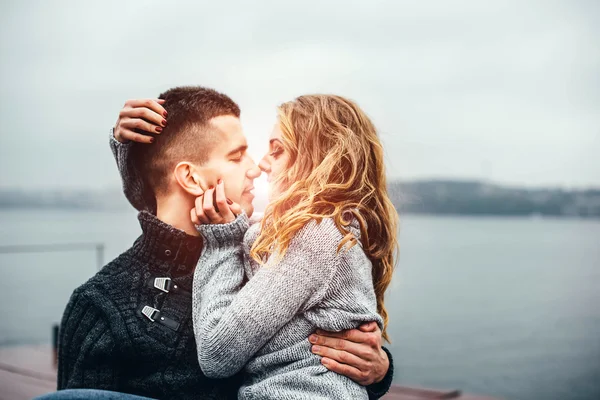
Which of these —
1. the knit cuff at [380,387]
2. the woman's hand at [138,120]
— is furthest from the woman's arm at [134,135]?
the knit cuff at [380,387]

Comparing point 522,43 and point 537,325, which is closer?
point 537,325

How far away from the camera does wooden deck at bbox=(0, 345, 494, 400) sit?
2584 millimetres

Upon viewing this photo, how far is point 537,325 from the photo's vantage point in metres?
15.3

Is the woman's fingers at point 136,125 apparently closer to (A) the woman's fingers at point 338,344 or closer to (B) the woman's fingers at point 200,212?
(B) the woman's fingers at point 200,212

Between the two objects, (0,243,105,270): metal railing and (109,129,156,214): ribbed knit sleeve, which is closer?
(109,129,156,214): ribbed knit sleeve

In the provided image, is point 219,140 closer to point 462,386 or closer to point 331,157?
point 331,157

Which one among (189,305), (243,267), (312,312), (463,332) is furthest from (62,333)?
(463,332)

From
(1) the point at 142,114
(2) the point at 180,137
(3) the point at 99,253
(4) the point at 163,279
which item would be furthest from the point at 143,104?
(3) the point at 99,253

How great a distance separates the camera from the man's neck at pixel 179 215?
1.64 m

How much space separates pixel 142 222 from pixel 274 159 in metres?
0.41

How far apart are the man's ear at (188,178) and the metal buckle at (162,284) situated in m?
0.24

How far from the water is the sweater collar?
0.65 meters

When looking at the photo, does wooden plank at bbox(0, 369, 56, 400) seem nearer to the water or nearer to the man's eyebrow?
the water

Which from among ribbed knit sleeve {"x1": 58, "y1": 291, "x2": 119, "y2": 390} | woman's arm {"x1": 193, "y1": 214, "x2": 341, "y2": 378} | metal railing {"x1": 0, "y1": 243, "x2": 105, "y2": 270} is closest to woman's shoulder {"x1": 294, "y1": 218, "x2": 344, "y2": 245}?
woman's arm {"x1": 193, "y1": 214, "x2": 341, "y2": 378}
